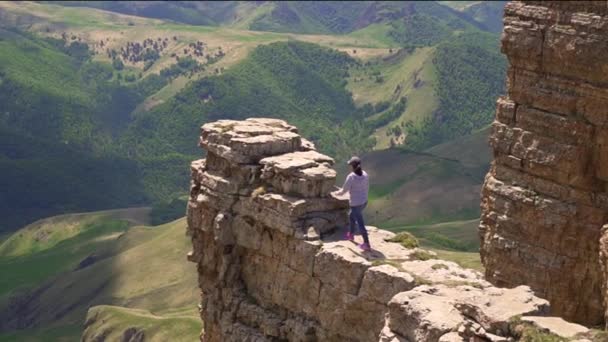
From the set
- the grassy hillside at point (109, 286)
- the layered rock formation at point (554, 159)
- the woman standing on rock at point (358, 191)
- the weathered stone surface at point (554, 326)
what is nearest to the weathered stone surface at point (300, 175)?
the woman standing on rock at point (358, 191)

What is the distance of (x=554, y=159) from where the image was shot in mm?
41375

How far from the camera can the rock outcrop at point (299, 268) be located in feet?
109

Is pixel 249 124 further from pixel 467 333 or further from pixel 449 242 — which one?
pixel 449 242

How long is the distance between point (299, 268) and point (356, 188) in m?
4.21

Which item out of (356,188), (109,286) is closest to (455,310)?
(356,188)

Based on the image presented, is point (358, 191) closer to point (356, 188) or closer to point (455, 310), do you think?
point (356, 188)

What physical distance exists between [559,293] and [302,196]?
37.8ft

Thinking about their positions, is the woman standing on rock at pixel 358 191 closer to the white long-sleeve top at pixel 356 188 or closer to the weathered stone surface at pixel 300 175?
the white long-sleeve top at pixel 356 188

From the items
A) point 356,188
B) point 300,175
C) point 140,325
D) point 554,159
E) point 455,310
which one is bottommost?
point 140,325

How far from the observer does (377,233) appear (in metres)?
43.9

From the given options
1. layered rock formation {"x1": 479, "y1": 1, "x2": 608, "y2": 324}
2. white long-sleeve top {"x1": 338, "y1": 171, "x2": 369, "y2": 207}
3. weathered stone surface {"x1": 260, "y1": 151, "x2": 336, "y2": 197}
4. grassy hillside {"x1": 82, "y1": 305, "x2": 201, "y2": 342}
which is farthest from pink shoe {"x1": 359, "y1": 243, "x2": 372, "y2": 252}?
grassy hillside {"x1": 82, "y1": 305, "x2": 201, "y2": 342}

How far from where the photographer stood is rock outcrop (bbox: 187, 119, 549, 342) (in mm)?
33281

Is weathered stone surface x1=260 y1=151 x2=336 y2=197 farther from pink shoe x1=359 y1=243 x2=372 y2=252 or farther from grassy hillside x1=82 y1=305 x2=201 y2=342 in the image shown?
grassy hillside x1=82 y1=305 x2=201 y2=342

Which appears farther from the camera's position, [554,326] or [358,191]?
[358,191]
